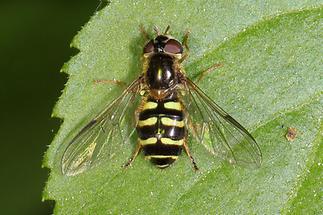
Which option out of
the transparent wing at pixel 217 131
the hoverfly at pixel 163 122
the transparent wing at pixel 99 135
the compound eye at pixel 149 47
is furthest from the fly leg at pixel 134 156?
the compound eye at pixel 149 47

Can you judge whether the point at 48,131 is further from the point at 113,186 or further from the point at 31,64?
the point at 113,186

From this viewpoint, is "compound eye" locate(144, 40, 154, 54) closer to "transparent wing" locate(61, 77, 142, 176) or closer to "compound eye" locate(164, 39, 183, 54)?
"compound eye" locate(164, 39, 183, 54)

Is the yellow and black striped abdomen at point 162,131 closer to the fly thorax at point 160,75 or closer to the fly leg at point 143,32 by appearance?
the fly thorax at point 160,75

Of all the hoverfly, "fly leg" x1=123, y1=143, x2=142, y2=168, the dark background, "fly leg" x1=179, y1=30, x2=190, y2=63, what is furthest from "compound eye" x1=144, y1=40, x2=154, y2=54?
the dark background

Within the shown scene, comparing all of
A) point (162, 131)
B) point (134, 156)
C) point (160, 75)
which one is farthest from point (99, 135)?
point (160, 75)

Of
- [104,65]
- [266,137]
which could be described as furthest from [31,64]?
[266,137]

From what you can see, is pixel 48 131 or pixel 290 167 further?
pixel 48 131

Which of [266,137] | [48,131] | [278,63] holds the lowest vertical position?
[48,131]
